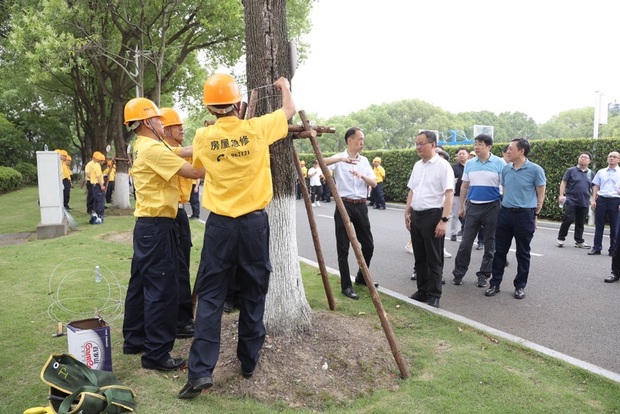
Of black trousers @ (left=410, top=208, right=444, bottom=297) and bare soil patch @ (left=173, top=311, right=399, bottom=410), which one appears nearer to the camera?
bare soil patch @ (left=173, top=311, right=399, bottom=410)

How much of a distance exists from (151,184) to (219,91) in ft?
3.50

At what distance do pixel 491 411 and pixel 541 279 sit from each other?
15.2 ft

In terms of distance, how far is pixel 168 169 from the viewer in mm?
3748

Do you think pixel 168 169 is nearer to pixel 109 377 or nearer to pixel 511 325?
pixel 109 377

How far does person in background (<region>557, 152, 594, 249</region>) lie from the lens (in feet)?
32.9

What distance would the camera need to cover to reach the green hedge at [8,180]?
28.1 m

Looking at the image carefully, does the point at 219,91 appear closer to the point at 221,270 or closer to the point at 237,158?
the point at 237,158

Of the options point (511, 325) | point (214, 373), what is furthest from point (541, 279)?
point (214, 373)

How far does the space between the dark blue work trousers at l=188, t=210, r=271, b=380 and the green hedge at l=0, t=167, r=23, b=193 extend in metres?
29.6

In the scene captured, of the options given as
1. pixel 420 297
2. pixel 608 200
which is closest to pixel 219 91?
pixel 420 297

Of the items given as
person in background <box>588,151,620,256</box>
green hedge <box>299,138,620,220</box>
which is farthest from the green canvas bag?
green hedge <box>299,138,620,220</box>

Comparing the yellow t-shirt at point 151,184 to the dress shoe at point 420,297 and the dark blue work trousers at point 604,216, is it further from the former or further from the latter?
the dark blue work trousers at point 604,216

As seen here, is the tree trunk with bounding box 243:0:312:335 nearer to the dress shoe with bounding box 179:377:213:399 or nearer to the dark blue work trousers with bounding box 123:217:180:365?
the dark blue work trousers with bounding box 123:217:180:365

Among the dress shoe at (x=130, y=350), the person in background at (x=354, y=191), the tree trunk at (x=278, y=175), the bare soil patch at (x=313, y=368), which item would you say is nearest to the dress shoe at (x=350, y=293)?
the person in background at (x=354, y=191)
